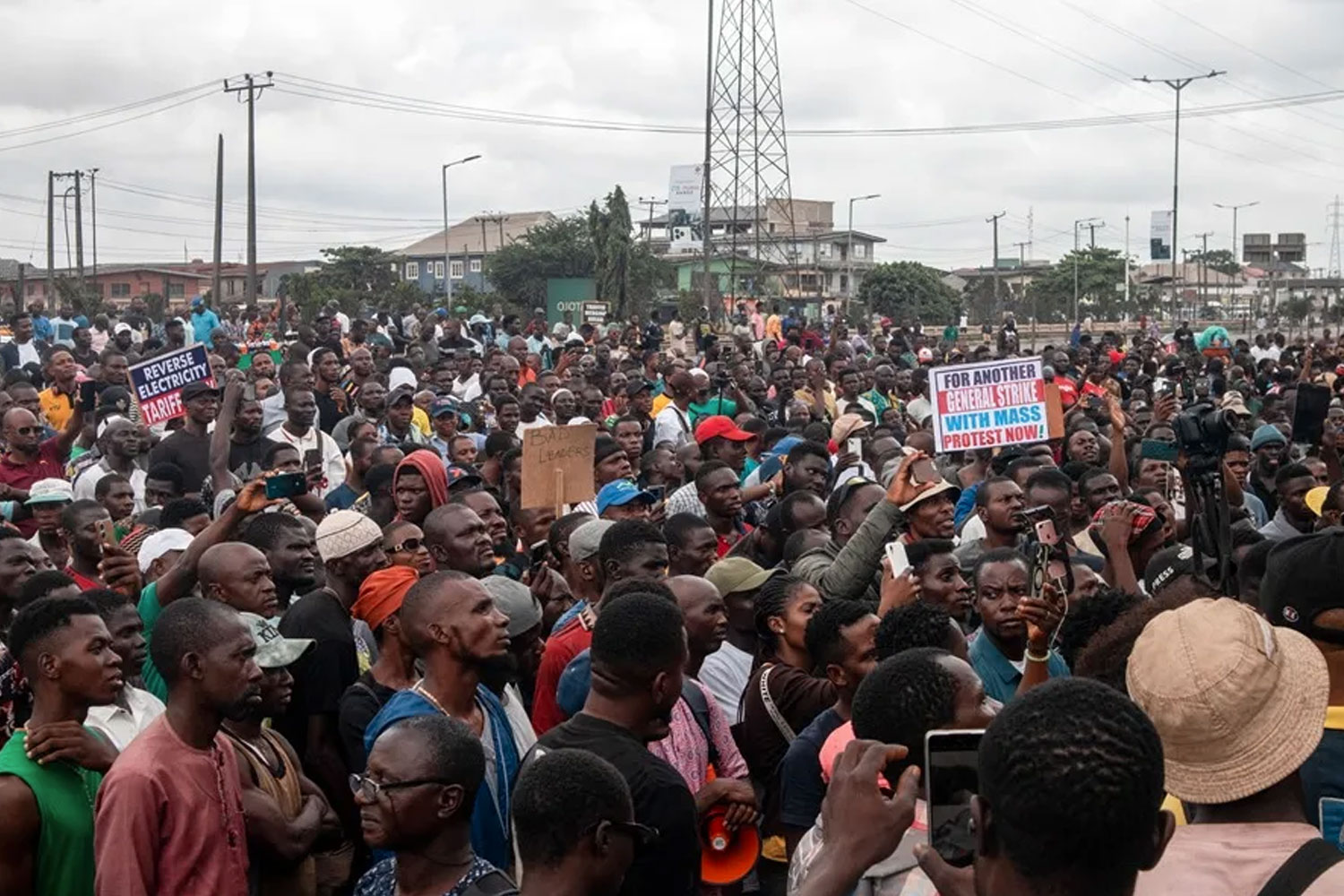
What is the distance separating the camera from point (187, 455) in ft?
36.0

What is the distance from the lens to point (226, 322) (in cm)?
3033

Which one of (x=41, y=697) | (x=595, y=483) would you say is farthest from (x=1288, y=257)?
(x=41, y=697)

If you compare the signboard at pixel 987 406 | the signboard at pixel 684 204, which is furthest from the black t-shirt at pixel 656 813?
the signboard at pixel 684 204

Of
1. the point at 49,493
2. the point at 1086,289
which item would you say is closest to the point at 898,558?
the point at 49,493

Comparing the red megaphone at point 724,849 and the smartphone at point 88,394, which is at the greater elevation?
the smartphone at point 88,394

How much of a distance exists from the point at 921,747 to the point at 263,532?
155 inches

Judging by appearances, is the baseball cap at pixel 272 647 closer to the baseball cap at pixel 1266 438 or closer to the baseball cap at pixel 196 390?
the baseball cap at pixel 196 390

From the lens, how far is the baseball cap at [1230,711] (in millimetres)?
3010

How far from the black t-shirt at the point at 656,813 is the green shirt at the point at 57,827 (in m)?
1.27

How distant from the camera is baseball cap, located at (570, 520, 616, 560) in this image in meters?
6.86

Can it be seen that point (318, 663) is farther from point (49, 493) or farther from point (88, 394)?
point (88, 394)

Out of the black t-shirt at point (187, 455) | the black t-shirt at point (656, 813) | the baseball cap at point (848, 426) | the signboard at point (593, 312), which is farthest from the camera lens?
the signboard at point (593, 312)

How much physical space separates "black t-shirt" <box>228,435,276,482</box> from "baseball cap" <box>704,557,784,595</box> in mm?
5239

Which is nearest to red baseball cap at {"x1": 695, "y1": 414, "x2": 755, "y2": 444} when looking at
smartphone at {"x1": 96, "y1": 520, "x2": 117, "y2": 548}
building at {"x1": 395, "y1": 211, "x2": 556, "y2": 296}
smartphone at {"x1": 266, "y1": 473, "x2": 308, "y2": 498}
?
smartphone at {"x1": 266, "y1": 473, "x2": 308, "y2": 498}
